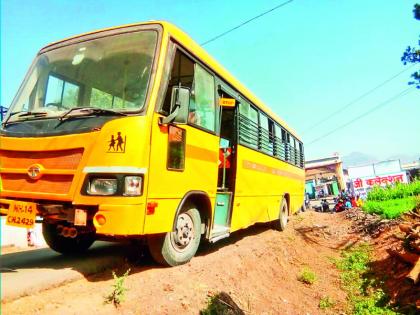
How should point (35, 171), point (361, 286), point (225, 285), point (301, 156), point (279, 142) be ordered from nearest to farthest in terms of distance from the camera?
point (35, 171) < point (225, 285) < point (361, 286) < point (279, 142) < point (301, 156)

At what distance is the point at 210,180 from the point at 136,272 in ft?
5.57

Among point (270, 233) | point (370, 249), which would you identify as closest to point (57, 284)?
point (270, 233)

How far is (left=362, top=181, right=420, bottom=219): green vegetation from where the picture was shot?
1281cm

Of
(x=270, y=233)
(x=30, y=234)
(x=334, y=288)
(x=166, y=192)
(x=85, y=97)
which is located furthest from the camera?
(x=30, y=234)

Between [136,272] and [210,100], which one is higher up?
[210,100]

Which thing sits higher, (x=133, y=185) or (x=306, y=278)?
(x=133, y=185)

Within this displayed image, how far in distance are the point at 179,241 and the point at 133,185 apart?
125 cm

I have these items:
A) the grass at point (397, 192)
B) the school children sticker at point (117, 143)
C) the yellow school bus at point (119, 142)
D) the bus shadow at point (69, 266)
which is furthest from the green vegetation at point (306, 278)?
the grass at point (397, 192)

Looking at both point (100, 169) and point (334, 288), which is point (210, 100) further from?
point (334, 288)

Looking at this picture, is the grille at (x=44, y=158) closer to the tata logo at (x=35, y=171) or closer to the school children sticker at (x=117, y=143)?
the tata logo at (x=35, y=171)

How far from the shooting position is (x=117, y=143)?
3.98m

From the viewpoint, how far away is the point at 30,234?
12297 mm

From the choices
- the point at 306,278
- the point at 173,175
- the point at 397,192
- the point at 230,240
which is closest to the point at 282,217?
the point at 230,240

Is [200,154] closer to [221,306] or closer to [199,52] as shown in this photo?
[199,52]
